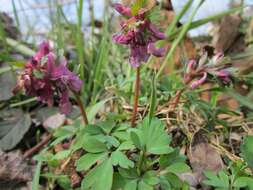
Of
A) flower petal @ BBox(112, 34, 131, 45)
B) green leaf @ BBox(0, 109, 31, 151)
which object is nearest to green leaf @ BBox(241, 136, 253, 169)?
flower petal @ BBox(112, 34, 131, 45)

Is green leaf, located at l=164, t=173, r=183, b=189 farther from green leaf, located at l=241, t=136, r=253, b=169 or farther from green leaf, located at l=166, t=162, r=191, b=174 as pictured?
green leaf, located at l=241, t=136, r=253, b=169

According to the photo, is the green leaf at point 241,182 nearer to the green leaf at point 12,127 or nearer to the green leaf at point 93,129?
the green leaf at point 93,129

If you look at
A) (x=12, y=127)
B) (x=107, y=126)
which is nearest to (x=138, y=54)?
(x=107, y=126)

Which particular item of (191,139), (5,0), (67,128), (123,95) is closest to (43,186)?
(67,128)

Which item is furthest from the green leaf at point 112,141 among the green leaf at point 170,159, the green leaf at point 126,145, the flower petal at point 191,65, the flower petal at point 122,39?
the flower petal at point 191,65

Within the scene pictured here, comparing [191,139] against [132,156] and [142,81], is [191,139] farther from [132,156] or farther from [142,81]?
[142,81]

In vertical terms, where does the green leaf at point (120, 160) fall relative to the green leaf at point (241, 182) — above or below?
above
